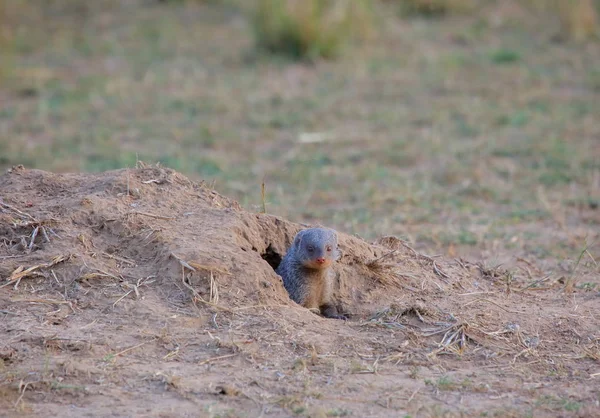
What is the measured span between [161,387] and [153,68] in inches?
302

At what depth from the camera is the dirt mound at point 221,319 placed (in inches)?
131

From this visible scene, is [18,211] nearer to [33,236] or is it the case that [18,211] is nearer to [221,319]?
[33,236]

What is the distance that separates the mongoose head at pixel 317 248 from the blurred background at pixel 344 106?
1.34 metres

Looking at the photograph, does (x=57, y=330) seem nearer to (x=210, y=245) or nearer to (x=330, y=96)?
(x=210, y=245)

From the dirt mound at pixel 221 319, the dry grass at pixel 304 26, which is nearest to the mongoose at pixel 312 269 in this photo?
the dirt mound at pixel 221 319

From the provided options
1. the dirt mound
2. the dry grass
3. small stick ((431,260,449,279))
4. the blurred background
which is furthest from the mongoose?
the dry grass

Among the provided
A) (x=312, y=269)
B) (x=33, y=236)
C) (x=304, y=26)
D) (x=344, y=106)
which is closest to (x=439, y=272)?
(x=312, y=269)

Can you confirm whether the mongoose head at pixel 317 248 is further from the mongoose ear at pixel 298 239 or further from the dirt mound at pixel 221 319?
the dirt mound at pixel 221 319

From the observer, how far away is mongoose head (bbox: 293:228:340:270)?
4.23 meters

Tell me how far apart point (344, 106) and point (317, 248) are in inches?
212

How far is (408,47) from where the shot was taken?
1137cm

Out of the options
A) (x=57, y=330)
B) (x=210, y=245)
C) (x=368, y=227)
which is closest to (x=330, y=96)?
(x=368, y=227)

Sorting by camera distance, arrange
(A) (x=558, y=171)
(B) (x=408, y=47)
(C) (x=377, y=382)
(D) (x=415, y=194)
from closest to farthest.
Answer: (C) (x=377, y=382) → (D) (x=415, y=194) → (A) (x=558, y=171) → (B) (x=408, y=47)

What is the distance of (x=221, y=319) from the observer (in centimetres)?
381
